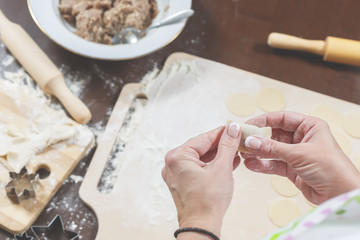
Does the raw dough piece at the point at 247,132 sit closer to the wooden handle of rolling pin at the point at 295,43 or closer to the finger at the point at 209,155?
the finger at the point at 209,155

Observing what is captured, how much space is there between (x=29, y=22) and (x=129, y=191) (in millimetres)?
717

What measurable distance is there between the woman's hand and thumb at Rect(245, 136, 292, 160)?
4 centimetres

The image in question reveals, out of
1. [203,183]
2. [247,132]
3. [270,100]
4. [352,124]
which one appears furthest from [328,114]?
[203,183]

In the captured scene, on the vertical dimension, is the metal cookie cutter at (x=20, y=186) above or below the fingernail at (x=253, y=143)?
below

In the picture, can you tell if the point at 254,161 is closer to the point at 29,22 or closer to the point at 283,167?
the point at 283,167

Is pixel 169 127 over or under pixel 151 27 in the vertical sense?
under

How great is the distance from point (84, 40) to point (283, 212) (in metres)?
0.76

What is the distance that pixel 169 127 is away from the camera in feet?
3.92

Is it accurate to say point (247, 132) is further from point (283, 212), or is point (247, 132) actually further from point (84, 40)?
point (84, 40)

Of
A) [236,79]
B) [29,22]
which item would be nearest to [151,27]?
[236,79]

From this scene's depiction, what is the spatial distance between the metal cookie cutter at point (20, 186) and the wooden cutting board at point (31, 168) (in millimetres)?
18

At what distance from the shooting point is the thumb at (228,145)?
2.39 ft

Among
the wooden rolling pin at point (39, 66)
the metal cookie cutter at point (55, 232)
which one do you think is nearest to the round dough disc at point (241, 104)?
the wooden rolling pin at point (39, 66)

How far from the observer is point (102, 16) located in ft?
4.12
